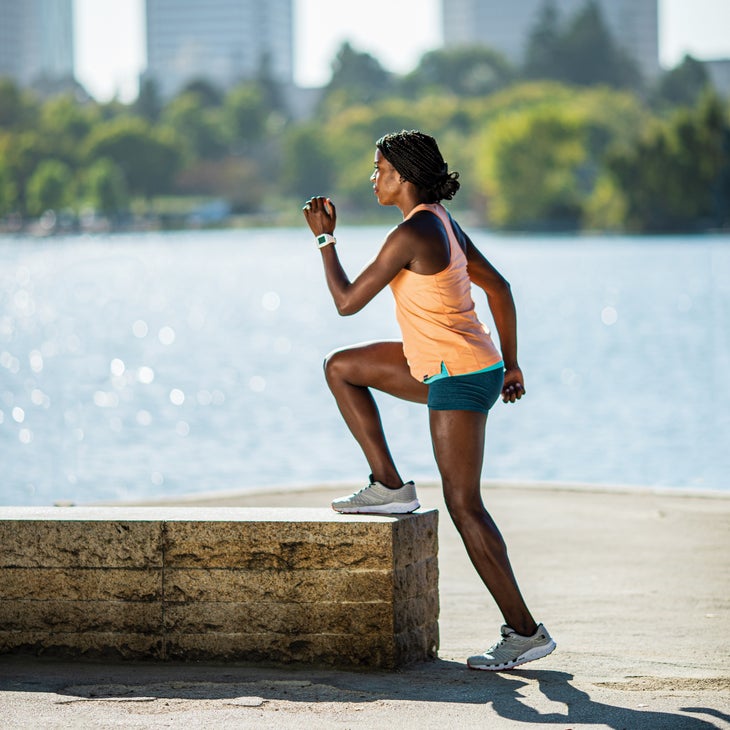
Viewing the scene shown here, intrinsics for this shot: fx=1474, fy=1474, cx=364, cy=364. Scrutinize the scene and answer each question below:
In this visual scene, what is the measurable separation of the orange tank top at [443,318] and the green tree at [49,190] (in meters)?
156

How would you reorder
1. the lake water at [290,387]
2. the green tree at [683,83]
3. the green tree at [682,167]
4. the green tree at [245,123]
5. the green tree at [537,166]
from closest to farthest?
the lake water at [290,387]
the green tree at [682,167]
the green tree at [537,166]
the green tree at [683,83]
the green tree at [245,123]

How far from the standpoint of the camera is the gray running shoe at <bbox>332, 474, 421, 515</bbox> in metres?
5.57

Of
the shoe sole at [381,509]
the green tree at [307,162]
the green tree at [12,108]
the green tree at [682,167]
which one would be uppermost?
the green tree at [12,108]

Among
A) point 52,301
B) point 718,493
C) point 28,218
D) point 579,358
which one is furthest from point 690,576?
point 28,218

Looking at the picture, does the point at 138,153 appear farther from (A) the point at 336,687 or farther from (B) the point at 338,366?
(A) the point at 336,687

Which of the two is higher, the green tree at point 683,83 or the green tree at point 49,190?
the green tree at point 683,83

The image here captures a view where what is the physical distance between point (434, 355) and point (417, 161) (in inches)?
28.4

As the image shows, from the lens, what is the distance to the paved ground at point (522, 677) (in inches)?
189

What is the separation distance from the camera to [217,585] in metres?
5.54

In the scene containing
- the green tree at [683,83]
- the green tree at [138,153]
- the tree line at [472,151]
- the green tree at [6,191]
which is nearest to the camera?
the tree line at [472,151]

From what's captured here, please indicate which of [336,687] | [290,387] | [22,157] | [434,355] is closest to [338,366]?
[434,355]

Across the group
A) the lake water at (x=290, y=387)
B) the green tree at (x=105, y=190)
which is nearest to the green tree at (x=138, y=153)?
the green tree at (x=105, y=190)

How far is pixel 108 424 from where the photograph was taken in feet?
87.6

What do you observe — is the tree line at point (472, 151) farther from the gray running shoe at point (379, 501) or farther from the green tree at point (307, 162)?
the gray running shoe at point (379, 501)
